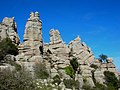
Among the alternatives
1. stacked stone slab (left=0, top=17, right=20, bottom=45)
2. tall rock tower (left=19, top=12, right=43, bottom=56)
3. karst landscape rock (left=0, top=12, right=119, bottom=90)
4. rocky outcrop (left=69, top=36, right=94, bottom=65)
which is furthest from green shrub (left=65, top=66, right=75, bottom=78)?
stacked stone slab (left=0, top=17, right=20, bottom=45)

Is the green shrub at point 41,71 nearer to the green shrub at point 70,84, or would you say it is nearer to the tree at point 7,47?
the green shrub at point 70,84

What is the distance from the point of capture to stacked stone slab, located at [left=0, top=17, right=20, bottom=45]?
56438mm

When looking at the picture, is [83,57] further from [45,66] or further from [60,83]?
[60,83]

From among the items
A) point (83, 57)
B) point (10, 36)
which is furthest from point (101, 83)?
point (10, 36)

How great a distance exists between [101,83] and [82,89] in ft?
30.0

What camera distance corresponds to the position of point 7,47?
5047cm

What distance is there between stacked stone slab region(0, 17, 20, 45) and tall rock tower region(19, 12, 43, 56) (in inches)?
194

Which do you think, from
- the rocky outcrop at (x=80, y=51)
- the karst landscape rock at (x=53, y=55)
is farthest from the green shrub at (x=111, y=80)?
the rocky outcrop at (x=80, y=51)

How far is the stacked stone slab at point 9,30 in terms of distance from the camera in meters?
56.4

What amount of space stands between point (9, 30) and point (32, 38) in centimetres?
828

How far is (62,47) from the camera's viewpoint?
5647 cm

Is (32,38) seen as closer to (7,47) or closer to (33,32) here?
(33,32)

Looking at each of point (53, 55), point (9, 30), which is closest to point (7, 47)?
point (9, 30)

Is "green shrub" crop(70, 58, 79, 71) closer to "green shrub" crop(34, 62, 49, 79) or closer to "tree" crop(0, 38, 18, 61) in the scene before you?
"green shrub" crop(34, 62, 49, 79)
